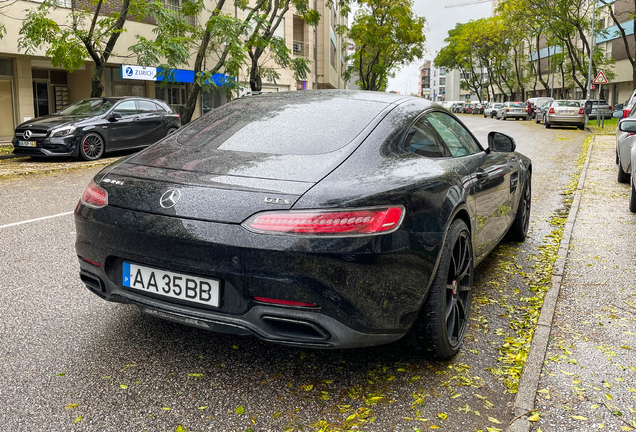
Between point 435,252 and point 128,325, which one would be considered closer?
point 435,252

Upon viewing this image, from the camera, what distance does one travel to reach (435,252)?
309 centimetres

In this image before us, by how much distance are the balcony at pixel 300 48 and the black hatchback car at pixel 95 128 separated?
26.0m

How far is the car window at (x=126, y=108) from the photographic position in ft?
49.7

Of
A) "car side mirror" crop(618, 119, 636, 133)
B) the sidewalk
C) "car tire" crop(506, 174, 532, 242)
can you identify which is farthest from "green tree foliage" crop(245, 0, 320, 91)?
the sidewalk

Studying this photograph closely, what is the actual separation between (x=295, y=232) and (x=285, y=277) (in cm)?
20

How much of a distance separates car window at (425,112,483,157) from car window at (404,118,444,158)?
0.37 ft

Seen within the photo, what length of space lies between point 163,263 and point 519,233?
14.1 feet

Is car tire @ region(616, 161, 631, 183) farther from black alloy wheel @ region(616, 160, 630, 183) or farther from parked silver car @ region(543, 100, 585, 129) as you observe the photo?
parked silver car @ region(543, 100, 585, 129)

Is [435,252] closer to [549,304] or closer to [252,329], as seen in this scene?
[252,329]

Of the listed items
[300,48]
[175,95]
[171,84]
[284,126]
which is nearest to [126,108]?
[284,126]

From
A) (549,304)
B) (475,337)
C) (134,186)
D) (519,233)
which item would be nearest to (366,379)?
(475,337)

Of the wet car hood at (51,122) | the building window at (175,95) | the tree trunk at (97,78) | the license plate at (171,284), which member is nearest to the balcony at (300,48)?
the building window at (175,95)

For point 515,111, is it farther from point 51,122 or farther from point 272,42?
point 51,122

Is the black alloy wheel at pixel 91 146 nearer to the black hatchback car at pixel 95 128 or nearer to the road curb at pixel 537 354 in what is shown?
the black hatchback car at pixel 95 128
